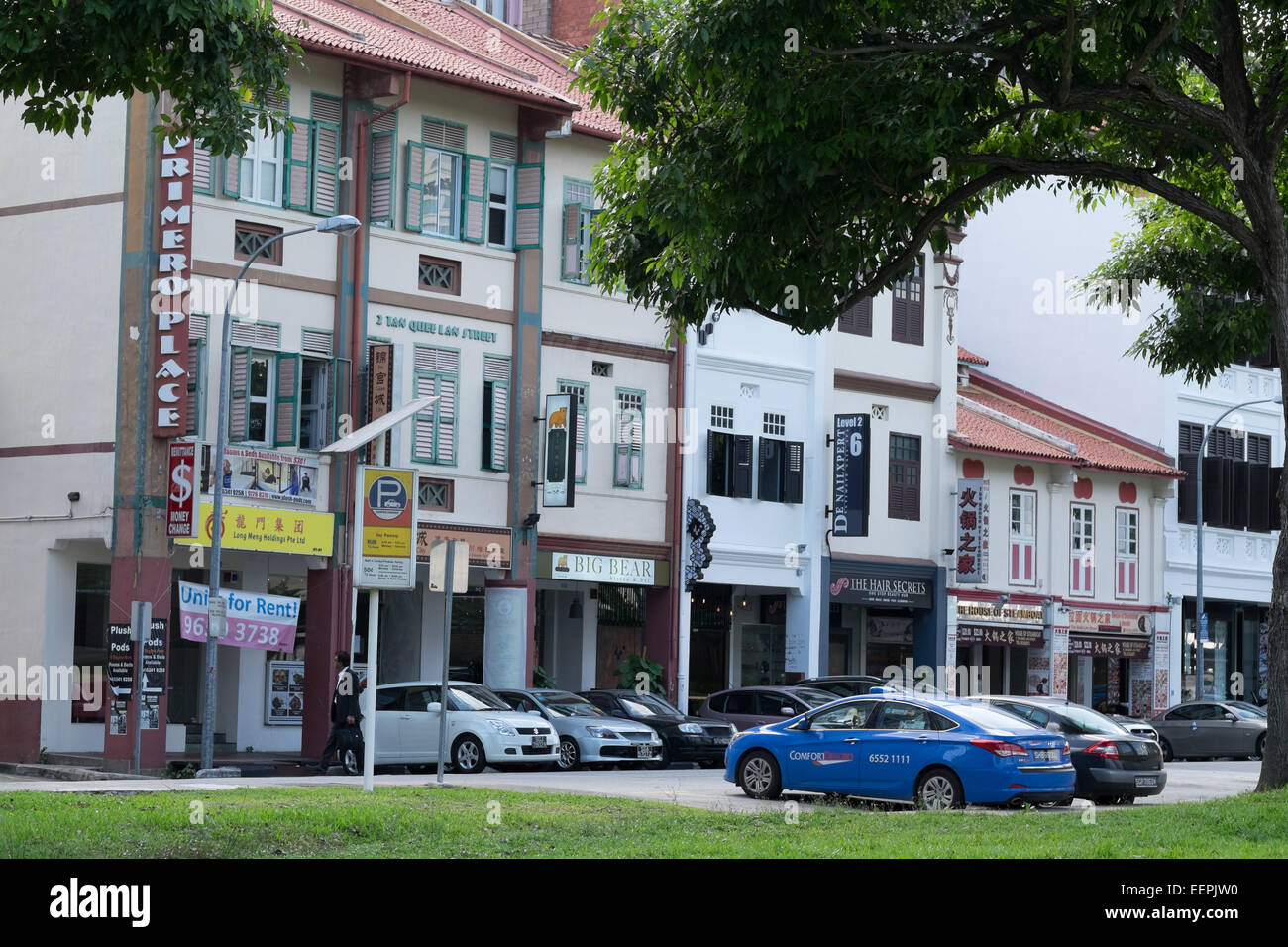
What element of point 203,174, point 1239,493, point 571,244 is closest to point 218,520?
point 203,174

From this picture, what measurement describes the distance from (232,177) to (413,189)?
363 cm

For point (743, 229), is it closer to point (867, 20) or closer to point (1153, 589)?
point (867, 20)

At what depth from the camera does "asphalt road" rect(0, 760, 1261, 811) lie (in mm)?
21922

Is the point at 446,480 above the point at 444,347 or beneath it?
beneath

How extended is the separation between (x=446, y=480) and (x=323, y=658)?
13.2ft

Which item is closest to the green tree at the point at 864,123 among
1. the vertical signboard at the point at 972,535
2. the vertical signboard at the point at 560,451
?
the vertical signboard at the point at 560,451

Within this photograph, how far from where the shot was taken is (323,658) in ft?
105

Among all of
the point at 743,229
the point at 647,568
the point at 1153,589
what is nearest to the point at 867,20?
the point at 743,229

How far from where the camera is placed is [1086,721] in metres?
25.5

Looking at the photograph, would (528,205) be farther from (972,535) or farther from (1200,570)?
(1200,570)

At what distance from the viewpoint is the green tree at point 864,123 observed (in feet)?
60.6

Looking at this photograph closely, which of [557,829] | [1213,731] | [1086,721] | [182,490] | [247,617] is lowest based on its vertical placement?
[1213,731]
